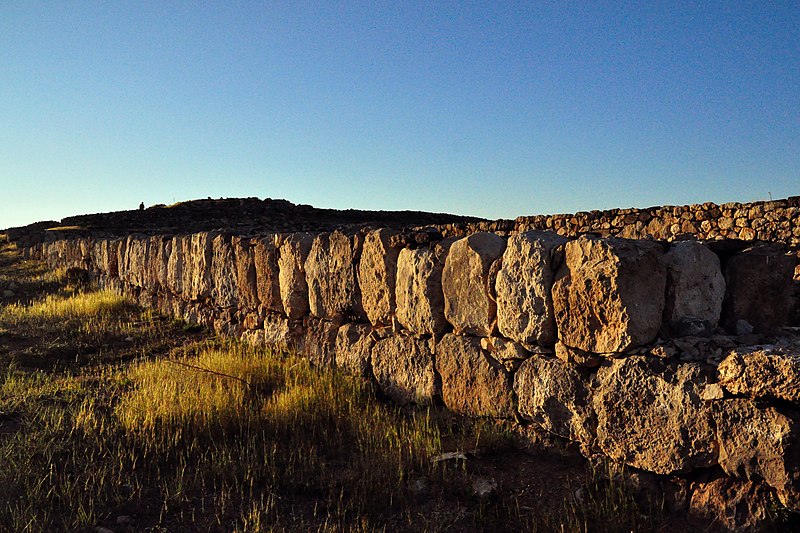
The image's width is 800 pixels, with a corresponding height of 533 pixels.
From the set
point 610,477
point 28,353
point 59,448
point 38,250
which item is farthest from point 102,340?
point 38,250

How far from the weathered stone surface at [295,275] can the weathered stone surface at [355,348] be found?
776mm

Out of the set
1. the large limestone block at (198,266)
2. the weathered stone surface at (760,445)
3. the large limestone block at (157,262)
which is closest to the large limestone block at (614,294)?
the weathered stone surface at (760,445)

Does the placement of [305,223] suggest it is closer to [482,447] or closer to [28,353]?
[28,353]

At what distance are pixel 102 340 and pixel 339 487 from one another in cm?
584

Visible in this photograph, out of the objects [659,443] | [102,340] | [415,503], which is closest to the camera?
[659,443]

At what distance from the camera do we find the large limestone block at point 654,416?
2.81 meters

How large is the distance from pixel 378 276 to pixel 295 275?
54.9 inches

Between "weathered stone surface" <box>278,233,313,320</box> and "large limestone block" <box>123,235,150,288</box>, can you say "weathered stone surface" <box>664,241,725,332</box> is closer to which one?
"weathered stone surface" <box>278,233,313,320</box>

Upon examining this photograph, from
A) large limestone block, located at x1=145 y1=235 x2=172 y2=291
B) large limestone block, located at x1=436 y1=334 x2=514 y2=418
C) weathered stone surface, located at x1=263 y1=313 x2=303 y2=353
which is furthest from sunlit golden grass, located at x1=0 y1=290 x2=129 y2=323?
large limestone block, located at x1=436 y1=334 x2=514 y2=418

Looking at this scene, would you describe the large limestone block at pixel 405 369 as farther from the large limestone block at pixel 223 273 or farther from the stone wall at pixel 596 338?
the large limestone block at pixel 223 273

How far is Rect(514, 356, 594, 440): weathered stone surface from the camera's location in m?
3.34

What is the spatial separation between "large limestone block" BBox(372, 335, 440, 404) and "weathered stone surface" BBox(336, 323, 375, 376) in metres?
0.12

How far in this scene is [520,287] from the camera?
3.64 meters

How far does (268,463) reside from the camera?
363 centimetres
